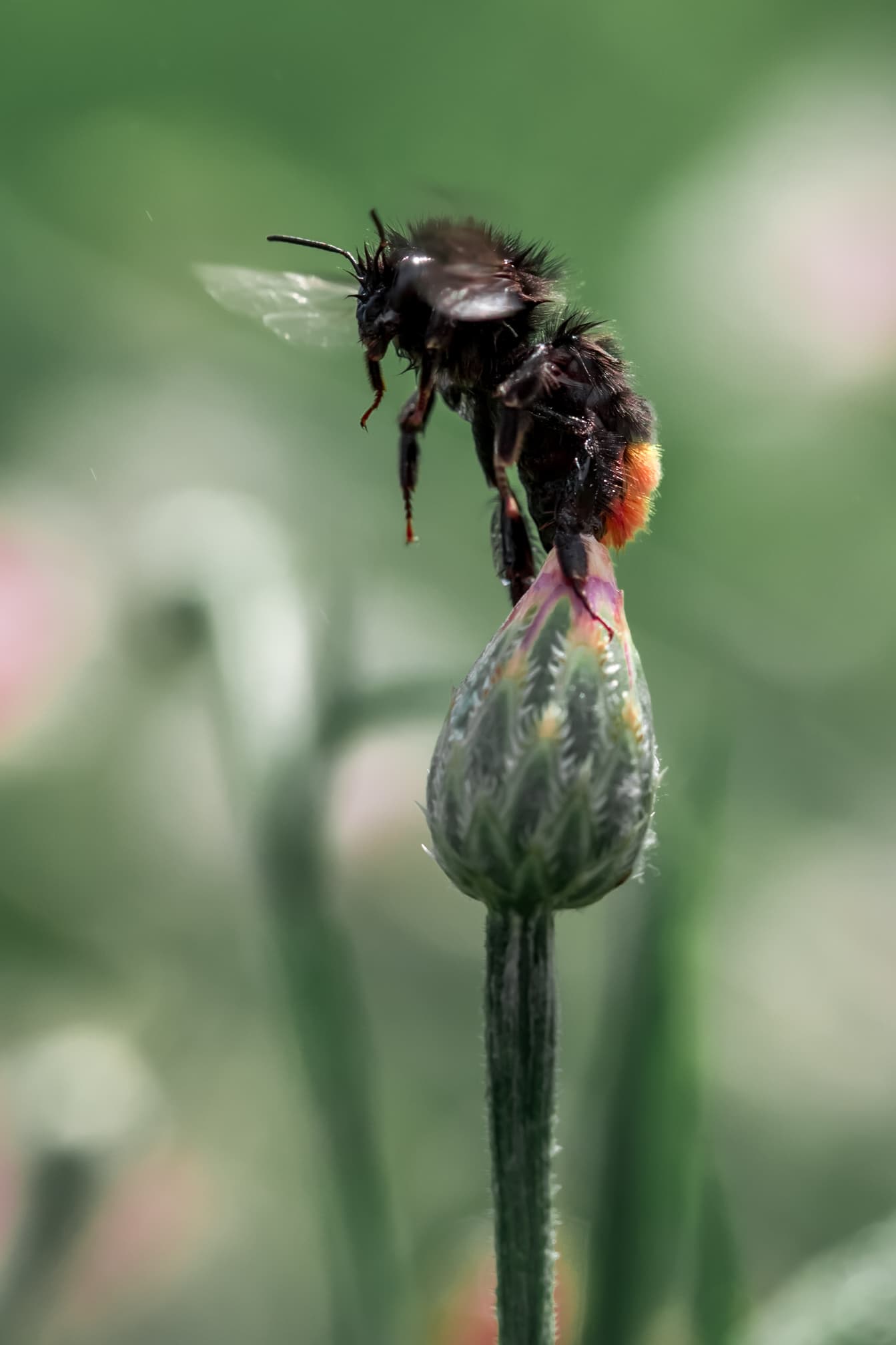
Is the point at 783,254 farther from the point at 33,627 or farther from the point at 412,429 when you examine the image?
the point at 412,429

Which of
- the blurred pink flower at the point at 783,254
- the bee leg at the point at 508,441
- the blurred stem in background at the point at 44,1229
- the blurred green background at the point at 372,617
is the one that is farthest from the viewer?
the blurred pink flower at the point at 783,254

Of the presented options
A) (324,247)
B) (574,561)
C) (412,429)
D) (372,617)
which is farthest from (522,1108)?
(372,617)

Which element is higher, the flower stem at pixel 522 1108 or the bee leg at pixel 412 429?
the bee leg at pixel 412 429

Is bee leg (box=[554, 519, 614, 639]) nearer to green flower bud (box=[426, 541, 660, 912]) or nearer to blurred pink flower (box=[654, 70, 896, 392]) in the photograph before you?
green flower bud (box=[426, 541, 660, 912])

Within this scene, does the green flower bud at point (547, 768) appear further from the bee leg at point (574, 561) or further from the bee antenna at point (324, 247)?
the bee antenna at point (324, 247)

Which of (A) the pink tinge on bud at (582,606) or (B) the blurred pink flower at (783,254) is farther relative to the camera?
(B) the blurred pink flower at (783,254)

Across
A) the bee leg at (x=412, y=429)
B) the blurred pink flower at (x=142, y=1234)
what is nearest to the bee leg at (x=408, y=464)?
the bee leg at (x=412, y=429)

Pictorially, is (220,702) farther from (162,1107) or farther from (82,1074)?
(162,1107)
